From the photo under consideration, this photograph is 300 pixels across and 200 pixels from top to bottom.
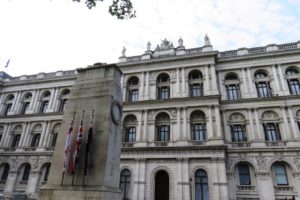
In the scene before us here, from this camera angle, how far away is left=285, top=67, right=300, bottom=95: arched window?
23.6m

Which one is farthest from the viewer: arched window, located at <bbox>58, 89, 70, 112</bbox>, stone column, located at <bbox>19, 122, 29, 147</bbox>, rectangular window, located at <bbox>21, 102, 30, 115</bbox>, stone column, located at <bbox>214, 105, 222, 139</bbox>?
rectangular window, located at <bbox>21, 102, 30, 115</bbox>

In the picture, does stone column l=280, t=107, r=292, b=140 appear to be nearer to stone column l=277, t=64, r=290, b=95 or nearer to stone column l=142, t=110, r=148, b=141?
stone column l=277, t=64, r=290, b=95

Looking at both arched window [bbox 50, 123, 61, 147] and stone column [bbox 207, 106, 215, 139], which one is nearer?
stone column [bbox 207, 106, 215, 139]

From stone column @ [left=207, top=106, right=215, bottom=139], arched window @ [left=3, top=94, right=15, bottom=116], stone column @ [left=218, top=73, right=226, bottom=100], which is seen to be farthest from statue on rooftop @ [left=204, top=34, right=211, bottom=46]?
arched window @ [left=3, top=94, right=15, bottom=116]

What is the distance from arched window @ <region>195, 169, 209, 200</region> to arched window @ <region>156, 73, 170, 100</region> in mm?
9720

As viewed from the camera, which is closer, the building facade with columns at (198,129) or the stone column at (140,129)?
the building facade with columns at (198,129)

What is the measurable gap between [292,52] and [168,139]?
17.5 m

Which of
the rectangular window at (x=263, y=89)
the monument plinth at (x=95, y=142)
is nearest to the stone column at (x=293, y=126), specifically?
the rectangular window at (x=263, y=89)

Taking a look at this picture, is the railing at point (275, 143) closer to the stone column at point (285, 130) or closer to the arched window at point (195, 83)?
the stone column at point (285, 130)

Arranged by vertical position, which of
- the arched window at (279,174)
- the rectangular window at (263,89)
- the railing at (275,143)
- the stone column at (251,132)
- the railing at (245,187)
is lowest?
the railing at (245,187)

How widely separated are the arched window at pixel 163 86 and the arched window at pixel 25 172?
1994cm

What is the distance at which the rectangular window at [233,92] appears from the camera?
25.1 m

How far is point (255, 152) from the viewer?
21.4m

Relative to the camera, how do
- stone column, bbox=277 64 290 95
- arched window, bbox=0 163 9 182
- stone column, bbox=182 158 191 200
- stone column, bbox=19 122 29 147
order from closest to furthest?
1. stone column, bbox=182 158 191 200
2. stone column, bbox=277 64 290 95
3. arched window, bbox=0 163 9 182
4. stone column, bbox=19 122 29 147
